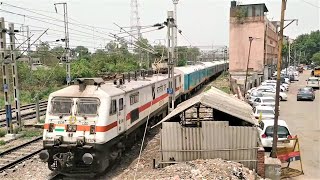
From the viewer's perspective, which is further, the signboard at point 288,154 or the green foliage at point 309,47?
the green foliage at point 309,47

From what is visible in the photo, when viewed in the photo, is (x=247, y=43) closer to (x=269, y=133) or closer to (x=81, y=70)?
(x=81, y=70)

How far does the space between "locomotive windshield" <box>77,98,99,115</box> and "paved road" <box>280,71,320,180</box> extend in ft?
25.4

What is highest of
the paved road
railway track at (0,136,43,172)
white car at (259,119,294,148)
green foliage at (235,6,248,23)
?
green foliage at (235,6,248,23)

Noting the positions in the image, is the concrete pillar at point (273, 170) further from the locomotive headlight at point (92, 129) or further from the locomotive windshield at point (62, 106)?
the locomotive windshield at point (62, 106)

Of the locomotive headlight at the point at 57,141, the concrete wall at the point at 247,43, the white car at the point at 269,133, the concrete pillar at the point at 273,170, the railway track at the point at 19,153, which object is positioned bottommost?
the railway track at the point at 19,153

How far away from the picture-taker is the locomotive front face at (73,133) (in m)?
12.1

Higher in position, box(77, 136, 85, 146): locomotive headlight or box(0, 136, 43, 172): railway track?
box(77, 136, 85, 146): locomotive headlight

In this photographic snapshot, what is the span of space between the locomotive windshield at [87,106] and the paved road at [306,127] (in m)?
7.74

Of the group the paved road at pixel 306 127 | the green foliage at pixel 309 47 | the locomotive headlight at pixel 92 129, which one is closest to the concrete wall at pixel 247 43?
the paved road at pixel 306 127

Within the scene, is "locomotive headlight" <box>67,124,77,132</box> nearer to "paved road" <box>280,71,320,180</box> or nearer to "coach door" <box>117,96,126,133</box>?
"coach door" <box>117,96,126,133</box>

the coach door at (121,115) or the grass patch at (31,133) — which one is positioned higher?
the coach door at (121,115)

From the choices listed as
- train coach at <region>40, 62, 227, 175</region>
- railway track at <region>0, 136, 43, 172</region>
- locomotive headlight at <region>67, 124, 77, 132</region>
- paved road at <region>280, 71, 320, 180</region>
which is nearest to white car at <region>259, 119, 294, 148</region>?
paved road at <region>280, 71, 320, 180</region>

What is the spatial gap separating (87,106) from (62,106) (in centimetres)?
94

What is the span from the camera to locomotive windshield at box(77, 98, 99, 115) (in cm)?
1252
